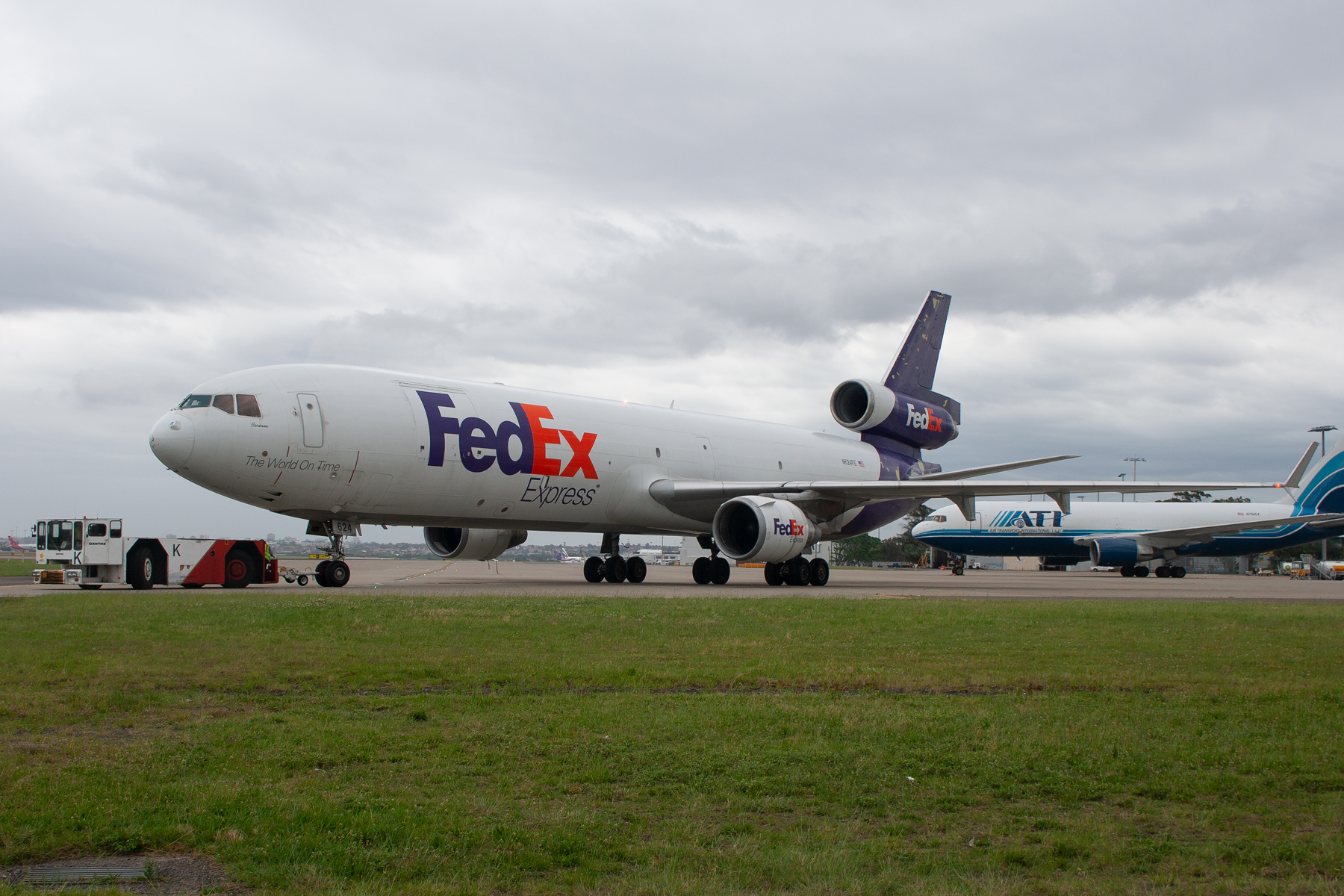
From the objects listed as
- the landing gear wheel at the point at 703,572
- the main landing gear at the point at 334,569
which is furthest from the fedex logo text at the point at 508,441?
the landing gear wheel at the point at 703,572

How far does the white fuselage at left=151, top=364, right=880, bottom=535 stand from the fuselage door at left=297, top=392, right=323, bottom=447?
2cm

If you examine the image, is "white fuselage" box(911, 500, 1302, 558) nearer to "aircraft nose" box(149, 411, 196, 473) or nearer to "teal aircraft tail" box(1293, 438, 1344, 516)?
"teal aircraft tail" box(1293, 438, 1344, 516)

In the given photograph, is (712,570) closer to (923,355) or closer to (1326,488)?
(923,355)

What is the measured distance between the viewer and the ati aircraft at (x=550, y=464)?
1805 centimetres

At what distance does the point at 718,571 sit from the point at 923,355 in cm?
1091

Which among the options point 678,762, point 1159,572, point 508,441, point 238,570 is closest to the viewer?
point 678,762

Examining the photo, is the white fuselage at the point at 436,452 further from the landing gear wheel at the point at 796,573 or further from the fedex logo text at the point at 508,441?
the landing gear wheel at the point at 796,573

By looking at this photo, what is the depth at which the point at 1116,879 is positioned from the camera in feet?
11.9

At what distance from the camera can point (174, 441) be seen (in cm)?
1736

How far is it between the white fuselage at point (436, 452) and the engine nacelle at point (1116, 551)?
2528cm

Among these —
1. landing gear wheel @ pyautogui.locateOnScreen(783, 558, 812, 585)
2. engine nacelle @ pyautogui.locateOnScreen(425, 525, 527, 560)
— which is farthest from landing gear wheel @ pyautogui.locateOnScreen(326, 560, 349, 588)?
landing gear wheel @ pyautogui.locateOnScreen(783, 558, 812, 585)

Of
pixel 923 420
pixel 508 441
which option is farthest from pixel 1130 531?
pixel 508 441

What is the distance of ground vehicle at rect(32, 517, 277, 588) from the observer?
2033 cm

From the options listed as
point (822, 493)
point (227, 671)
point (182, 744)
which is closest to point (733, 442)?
point (822, 493)
